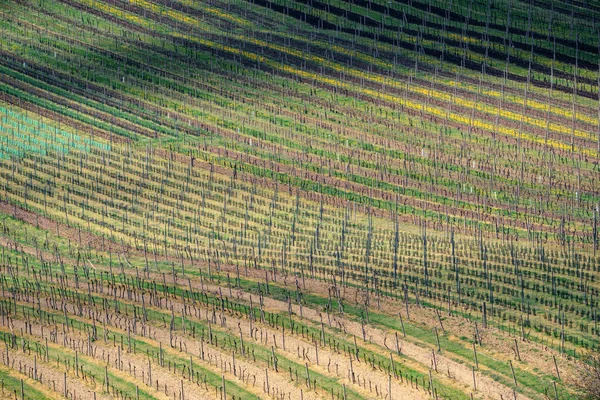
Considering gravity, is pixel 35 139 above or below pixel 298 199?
above

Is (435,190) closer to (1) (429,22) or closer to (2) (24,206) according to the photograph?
(2) (24,206)

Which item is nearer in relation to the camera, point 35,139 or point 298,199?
point 298,199

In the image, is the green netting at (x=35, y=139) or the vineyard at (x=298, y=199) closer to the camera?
the vineyard at (x=298, y=199)

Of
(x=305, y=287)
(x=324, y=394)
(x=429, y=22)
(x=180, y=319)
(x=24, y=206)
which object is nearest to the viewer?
(x=324, y=394)

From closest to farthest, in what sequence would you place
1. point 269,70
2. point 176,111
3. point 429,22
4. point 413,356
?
1. point 413,356
2. point 176,111
3. point 269,70
4. point 429,22

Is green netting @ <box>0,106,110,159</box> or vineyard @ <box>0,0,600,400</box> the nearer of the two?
vineyard @ <box>0,0,600,400</box>

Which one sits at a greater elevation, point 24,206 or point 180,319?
point 24,206

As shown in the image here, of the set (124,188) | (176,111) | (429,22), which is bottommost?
(124,188)

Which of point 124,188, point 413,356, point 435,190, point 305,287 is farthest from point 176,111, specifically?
point 413,356
